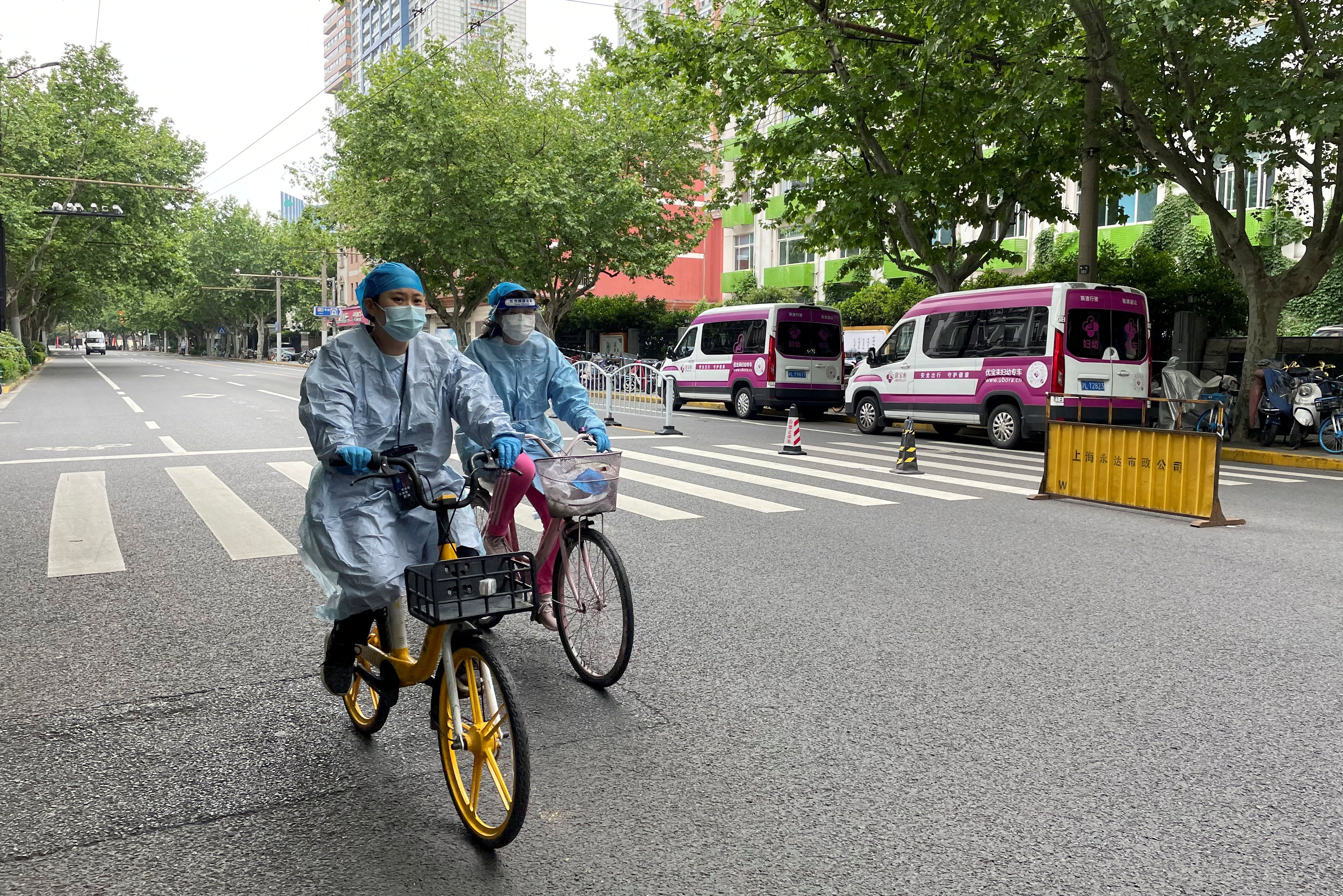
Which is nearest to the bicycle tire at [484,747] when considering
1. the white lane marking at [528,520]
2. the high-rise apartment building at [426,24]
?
the white lane marking at [528,520]

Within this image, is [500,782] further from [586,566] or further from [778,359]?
[778,359]

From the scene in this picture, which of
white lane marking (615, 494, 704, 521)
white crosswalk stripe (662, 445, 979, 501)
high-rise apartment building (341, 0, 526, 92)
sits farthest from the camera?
high-rise apartment building (341, 0, 526, 92)

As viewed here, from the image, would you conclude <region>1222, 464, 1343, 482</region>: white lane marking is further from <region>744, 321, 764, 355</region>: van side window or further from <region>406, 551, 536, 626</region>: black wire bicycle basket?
<region>406, 551, 536, 626</region>: black wire bicycle basket

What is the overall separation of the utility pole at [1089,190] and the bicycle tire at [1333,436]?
383cm

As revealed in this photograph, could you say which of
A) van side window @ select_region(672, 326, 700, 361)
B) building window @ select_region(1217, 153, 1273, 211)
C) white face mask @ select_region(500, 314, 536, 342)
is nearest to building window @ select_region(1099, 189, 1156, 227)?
building window @ select_region(1217, 153, 1273, 211)

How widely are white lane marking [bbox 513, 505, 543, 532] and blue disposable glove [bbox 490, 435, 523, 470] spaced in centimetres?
444

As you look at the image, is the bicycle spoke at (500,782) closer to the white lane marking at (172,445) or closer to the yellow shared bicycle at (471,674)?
the yellow shared bicycle at (471,674)

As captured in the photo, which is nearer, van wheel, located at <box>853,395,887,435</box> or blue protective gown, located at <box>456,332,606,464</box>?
blue protective gown, located at <box>456,332,606,464</box>

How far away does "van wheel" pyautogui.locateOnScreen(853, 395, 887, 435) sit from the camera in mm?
18656

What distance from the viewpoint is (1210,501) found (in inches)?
348

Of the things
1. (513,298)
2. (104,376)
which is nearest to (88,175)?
(104,376)

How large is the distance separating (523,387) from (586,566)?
3.60 ft

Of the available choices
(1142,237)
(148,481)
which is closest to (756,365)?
(148,481)

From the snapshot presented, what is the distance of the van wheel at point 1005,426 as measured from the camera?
16078 mm
